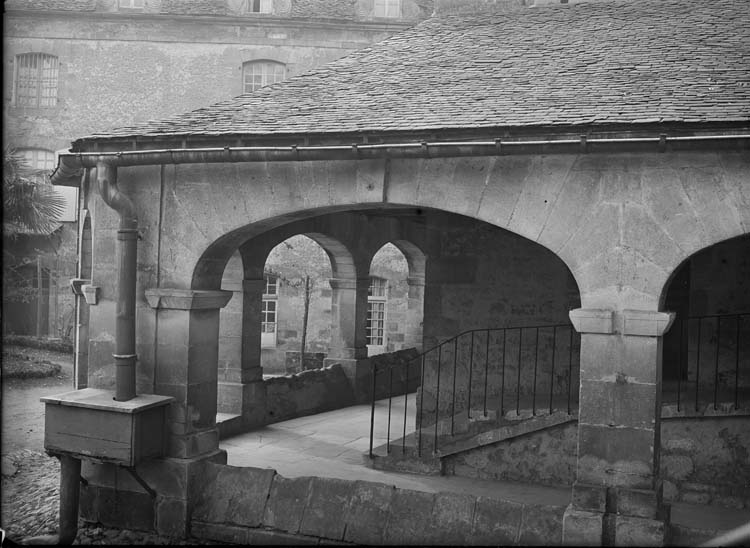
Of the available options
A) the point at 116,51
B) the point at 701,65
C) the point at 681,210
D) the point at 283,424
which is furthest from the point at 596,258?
the point at 116,51

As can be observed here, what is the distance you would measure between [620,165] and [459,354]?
473 centimetres

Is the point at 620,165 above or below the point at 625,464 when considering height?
above

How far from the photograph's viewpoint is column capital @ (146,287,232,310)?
7.50 m

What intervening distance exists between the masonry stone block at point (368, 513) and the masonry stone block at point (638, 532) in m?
1.77

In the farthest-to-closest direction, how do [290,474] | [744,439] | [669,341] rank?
[669,341], [290,474], [744,439]

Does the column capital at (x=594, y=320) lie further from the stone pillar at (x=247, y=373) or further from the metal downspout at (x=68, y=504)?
the stone pillar at (x=247, y=373)

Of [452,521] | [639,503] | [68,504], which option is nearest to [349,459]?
[452,521]

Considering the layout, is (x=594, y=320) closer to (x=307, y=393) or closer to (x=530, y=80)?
(x=530, y=80)

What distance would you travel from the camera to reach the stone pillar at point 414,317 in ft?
59.9

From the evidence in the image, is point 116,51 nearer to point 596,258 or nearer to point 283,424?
point 283,424

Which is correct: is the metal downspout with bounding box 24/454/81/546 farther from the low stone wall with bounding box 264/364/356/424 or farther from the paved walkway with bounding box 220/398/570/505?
the low stone wall with bounding box 264/364/356/424

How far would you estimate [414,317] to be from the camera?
19.0m

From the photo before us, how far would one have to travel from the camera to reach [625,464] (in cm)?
625

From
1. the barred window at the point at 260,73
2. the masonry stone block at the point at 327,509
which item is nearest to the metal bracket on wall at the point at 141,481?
the masonry stone block at the point at 327,509
